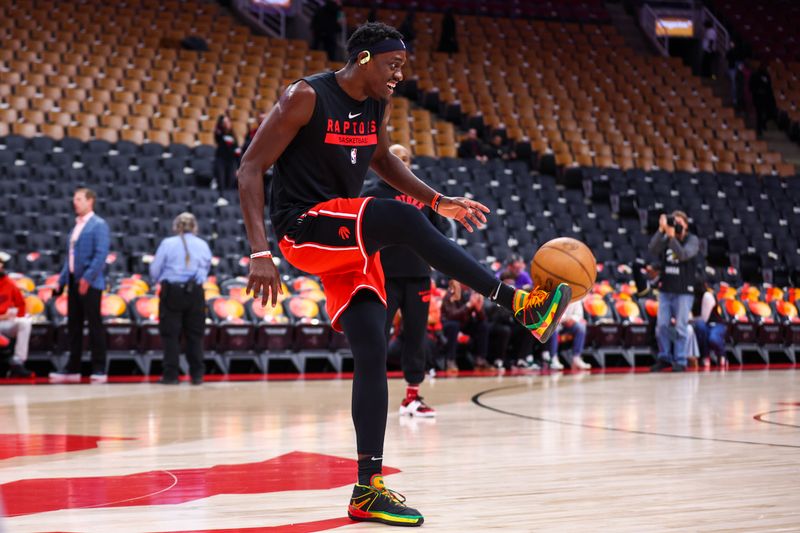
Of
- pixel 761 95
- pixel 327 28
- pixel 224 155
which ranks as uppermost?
pixel 327 28

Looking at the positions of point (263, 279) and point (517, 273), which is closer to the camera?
point (263, 279)

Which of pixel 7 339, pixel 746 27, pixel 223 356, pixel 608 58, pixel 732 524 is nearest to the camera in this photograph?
pixel 732 524

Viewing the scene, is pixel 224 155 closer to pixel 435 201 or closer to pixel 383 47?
pixel 435 201

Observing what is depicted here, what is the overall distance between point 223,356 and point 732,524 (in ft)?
29.2

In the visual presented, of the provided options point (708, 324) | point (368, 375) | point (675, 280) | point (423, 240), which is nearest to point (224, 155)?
point (675, 280)

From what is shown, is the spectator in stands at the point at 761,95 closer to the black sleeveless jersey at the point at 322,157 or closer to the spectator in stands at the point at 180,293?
the spectator in stands at the point at 180,293

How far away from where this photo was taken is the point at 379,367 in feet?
10.4

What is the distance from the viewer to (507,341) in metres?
12.3

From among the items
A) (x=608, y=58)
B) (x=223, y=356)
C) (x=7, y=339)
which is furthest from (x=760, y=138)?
(x=7, y=339)

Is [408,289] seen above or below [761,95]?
below

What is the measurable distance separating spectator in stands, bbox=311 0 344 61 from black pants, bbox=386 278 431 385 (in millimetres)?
15683

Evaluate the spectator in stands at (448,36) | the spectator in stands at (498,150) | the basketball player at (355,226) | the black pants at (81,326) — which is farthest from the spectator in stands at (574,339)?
the spectator in stands at (448,36)

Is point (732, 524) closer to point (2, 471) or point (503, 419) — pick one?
point (2, 471)

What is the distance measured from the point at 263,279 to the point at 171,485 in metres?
0.96
